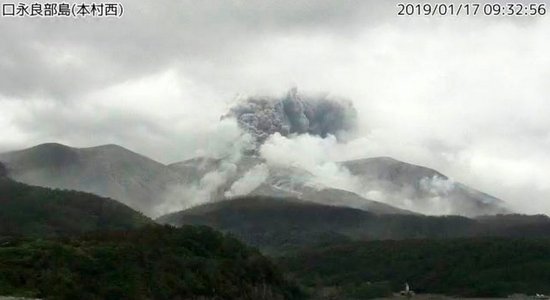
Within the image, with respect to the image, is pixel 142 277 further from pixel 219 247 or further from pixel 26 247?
pixel 219 247

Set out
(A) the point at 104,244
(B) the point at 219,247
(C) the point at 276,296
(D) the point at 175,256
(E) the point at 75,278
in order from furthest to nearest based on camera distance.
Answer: (B) the point at 219,247
(C) the point at 276,296
(D) the point at 175,256
(A) the point at 104,244
(E) the point at 75,278

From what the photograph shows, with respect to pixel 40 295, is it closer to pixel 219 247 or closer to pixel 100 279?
pixel 100 279

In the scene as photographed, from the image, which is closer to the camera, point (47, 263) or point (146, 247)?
point (47, 263)

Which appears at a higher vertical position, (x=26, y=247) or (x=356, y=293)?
(x=26, y=247)

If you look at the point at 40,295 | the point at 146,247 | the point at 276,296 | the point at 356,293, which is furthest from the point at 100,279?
the point at 356,293

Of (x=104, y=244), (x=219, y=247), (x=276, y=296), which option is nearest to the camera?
(x=104, y=244)

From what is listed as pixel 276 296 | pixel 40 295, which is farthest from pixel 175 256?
pixel 40 295
